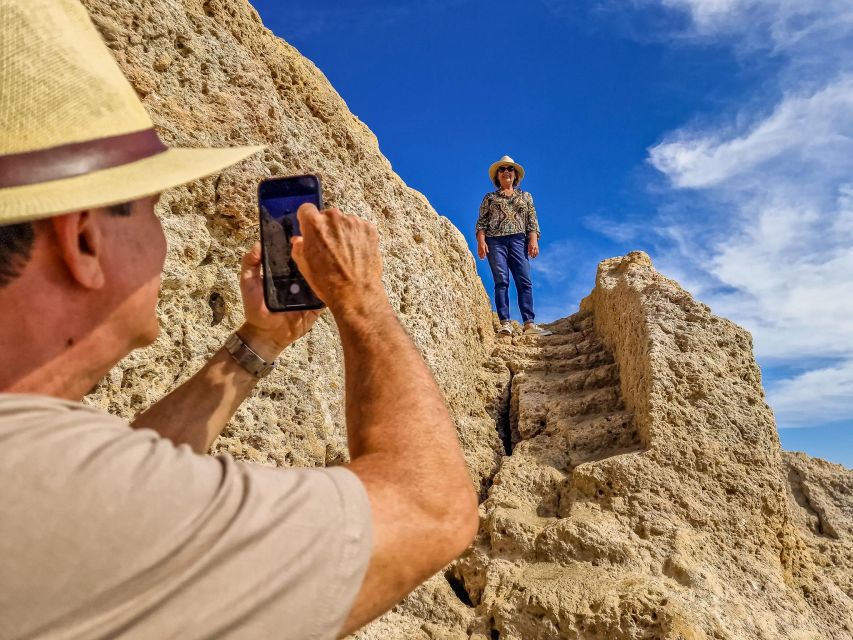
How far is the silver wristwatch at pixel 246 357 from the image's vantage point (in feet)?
5.77

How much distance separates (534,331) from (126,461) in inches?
276

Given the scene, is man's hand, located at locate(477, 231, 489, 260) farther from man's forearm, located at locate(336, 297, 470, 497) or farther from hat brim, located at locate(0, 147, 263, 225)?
hat brim, located at locate(0, 147, 263, 225)

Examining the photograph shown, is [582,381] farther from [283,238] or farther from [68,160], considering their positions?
[68,160]

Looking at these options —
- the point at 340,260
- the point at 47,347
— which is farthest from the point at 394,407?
the point at 47,347

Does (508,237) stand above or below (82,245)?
above

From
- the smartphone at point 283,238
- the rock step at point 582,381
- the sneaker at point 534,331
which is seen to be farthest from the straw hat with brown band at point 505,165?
the smartphone at point 283,238

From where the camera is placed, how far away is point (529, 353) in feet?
22.9

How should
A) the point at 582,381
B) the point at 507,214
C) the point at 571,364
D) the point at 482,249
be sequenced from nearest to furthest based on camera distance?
the point at 582,381 < the point at 571,364 < the point at 482,249 < the point at 507,214

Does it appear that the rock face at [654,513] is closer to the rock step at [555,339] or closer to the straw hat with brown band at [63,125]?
the rock step at [555,339]

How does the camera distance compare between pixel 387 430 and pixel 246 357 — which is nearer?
pixel 387 430

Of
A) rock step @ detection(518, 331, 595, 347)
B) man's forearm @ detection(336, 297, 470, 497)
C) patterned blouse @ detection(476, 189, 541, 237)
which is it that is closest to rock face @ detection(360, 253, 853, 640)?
rock step @ detection(518, 331, 595, 347)

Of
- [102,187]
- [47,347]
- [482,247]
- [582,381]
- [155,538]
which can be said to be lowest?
[155,538]

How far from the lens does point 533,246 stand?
845 cm

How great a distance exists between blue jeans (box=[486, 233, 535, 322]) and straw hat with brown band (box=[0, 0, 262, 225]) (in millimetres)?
7072
